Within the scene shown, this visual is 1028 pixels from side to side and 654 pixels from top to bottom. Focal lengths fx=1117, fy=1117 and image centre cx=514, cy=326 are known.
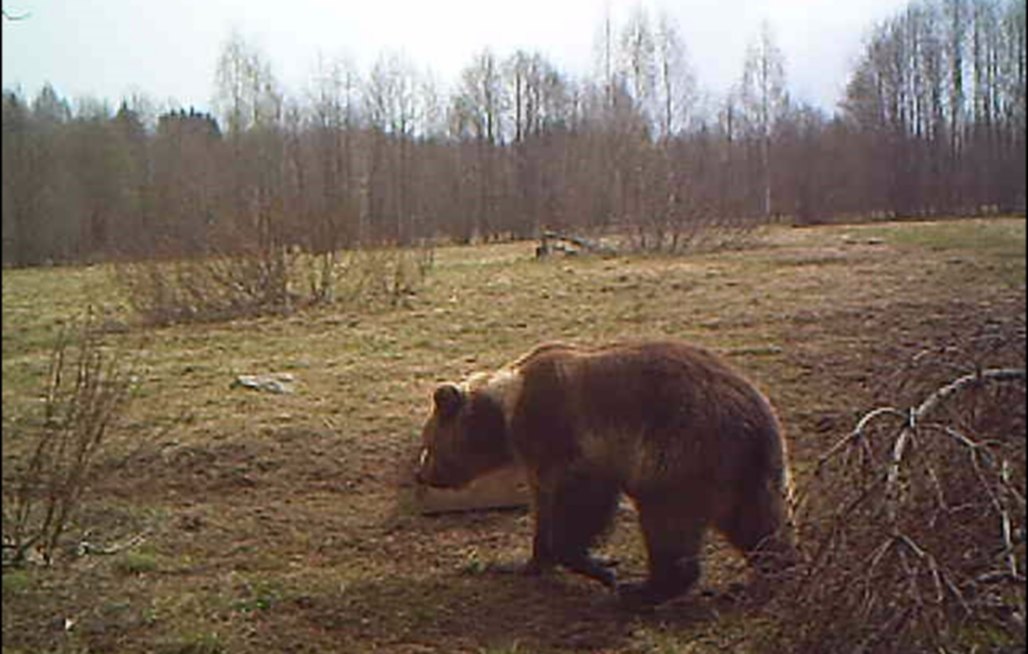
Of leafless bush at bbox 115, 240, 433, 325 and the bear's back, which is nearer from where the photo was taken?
the bear's back

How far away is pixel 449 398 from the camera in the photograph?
4.75 meters

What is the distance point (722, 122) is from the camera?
5812 millimetres

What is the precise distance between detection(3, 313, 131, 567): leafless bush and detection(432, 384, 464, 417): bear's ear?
1.29 meters

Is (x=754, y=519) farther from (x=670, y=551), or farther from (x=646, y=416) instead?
(x=646, y=416)

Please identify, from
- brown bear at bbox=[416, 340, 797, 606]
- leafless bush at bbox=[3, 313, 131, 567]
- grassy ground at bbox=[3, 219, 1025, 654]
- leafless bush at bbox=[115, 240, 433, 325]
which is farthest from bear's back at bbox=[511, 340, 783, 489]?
leafless bush at bbox=[115, 240, 433, 325]

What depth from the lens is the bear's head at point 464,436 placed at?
4.66m

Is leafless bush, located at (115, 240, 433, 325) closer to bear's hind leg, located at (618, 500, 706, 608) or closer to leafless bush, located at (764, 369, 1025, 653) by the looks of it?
bear's hind leg, located at (618, 500, 706, 608)

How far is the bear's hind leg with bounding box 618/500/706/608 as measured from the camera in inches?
156

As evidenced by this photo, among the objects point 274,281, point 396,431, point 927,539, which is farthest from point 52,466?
point 274,281

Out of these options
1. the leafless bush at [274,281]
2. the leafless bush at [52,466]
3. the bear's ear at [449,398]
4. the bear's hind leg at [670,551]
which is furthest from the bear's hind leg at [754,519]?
the leafless bush at [274,281]

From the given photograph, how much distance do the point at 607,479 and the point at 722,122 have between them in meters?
2.41

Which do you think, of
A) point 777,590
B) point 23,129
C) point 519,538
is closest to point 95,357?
point 23,129

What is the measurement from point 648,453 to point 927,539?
1252 mm

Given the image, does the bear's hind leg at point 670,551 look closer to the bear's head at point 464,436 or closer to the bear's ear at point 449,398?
the bear's head at point 464,436
